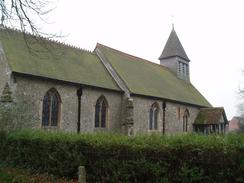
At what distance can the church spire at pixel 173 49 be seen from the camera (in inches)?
1588

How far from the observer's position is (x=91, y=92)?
22.1 metres

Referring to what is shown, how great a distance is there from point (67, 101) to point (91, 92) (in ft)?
7.30

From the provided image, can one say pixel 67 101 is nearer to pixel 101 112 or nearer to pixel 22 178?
pixel 101 112

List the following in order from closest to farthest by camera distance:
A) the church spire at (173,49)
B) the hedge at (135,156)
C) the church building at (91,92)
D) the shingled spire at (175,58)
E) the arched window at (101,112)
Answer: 1. the hedge at (135,156)
2. the church building at (91,92)
3. the arched window at (101,112)
4. the shingled spire at (175,58)
5. the church spire at (173,49)

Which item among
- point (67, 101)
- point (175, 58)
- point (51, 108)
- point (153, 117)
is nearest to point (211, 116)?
point (153, 117)

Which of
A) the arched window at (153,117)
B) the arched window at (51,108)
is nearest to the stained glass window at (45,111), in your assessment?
the arched window at (51,108)

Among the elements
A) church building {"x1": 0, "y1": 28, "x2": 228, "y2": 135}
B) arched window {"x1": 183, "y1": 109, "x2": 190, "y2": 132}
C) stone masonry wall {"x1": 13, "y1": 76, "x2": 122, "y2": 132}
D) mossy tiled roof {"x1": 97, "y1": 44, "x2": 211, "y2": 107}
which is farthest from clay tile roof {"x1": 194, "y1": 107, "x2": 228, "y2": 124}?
stone masonry wall {"x1": 13, "y1": 76, "x2": 122, "y2": 132}

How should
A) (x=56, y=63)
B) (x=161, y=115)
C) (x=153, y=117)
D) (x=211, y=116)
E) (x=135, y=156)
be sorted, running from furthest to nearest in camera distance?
(x=211, y=116), (x=161, y=115), (x=153, y=117), (x=56, y=63), (x=135, y=156)

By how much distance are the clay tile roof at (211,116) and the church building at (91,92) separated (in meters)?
0.04

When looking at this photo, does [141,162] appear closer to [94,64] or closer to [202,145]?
[202,145]

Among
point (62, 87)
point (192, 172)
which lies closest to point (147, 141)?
point (192, 172)

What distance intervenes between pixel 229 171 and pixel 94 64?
19.4 metres

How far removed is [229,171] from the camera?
7.68 metres

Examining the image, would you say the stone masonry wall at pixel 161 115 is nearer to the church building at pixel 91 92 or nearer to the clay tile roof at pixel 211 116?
the church building at pixel 91 92
